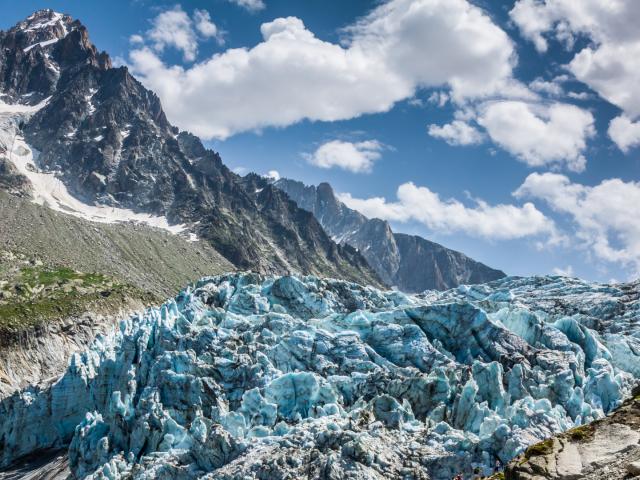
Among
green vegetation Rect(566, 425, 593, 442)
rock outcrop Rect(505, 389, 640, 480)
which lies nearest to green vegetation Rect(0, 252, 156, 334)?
rock outcrop Rect(505, 389, 640, 480)

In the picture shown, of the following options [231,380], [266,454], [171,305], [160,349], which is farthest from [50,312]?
[266,454]

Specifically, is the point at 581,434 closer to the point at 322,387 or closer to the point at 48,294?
the point at 322,387

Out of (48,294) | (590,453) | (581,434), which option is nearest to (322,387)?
(581,434)

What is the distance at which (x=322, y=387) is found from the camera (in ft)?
239

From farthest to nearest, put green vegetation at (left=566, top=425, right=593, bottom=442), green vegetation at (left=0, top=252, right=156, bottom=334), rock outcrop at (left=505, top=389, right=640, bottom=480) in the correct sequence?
1. green vegetation at (left=0, top=252, right=156, bottom=334)
2. green vegetation at (left=566, top=425, right=593, bottom=442)
3. rock outcrop at (left=505, top=389, right=640, bottom=480)

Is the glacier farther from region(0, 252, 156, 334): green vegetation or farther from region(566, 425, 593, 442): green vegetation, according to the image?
region(0, 252, 156, 334): green vegetation

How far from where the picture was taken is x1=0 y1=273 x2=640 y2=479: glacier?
5688 cm

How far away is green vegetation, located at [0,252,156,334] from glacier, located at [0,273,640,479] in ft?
150

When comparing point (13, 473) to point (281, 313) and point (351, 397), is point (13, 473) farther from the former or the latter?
point (351, 397)

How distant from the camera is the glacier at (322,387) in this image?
56.9 meters

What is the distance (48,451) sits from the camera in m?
98.9

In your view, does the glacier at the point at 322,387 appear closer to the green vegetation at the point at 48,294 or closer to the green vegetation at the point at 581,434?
the green vegetation at the point at 581,434

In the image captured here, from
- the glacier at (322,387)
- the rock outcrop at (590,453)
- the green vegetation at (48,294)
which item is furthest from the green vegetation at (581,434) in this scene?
the green vegetation at (48,294)

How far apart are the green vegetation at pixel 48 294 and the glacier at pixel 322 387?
4557cm
